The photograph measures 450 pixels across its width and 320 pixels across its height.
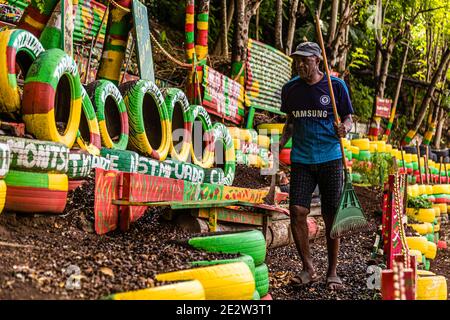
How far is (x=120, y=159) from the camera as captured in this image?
6.34 meters

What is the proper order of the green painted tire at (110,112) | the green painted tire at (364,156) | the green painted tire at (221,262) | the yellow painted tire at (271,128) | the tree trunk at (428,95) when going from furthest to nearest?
1. the tree trunk at (428,95)
2. the green painted tire at (364,156)
3. the yellow painted tire at (271,128)
4. the green painted tire at (110,112)
5. the green painted tire at (221,262)

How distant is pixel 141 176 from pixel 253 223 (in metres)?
1.64

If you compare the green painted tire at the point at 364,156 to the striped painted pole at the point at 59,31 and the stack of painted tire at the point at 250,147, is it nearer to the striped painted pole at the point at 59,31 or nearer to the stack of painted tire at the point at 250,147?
the stack of painted tire at the point at 250,147

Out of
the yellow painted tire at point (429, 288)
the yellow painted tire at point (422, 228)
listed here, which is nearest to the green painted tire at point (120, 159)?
the yellow painted tire at point (429, 288)

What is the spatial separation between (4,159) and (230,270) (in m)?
1.60

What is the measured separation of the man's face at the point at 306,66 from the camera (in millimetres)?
5344

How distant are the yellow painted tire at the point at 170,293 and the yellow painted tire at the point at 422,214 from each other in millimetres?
9760

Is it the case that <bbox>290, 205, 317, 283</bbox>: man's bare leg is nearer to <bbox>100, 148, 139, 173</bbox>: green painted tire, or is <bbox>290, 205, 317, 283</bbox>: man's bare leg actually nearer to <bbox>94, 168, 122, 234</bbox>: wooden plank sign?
<bbox>94, 168, 122, 234</bbox>: wooden plank sign

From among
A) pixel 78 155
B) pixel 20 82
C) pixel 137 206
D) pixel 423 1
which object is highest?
pixel 423 1

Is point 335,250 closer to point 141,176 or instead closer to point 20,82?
point 141,176

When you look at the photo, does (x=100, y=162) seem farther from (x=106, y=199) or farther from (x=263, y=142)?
(x=263, y=142)

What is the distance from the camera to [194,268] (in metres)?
3.85

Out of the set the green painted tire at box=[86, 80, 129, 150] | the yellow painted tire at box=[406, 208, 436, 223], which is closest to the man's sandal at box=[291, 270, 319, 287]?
the green painted tire at box=[86, 80, 129, 150]
